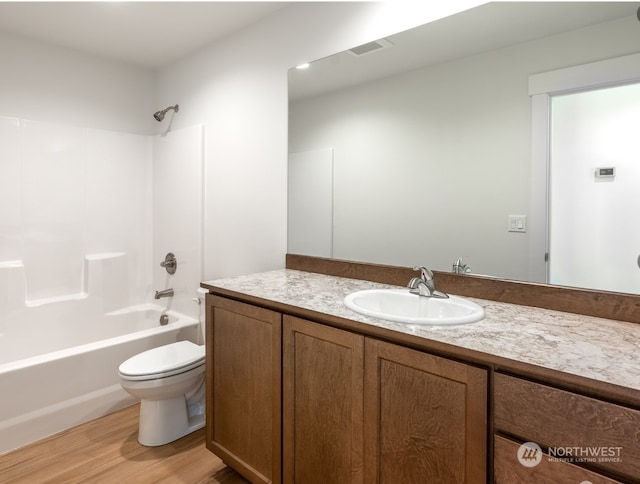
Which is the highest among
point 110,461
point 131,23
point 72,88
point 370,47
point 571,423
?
point 131,23

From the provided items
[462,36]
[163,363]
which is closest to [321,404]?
[163,363]

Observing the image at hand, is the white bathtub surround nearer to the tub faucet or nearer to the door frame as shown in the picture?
the tub faucet

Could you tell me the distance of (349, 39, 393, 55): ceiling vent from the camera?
5.70 feet

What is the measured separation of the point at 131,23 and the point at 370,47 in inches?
62.0


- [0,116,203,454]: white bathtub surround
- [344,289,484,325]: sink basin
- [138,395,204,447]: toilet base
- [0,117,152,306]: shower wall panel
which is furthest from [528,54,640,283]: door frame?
[0,117,152,306]: shower wall panel

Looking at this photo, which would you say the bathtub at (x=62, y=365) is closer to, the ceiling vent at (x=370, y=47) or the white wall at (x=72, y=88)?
the white wall at (x=72, y=88)

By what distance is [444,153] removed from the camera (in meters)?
1.62

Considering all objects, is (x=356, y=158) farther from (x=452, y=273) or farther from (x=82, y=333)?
(x=82, y=333)

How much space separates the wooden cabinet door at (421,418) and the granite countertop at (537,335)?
7 centimetres

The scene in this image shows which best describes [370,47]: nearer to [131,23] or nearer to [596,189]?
[596,189]

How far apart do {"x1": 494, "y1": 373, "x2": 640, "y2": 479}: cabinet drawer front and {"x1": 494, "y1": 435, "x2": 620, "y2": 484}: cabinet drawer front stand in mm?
20

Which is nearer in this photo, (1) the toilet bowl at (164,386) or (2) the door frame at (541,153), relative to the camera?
(2) the door frame at (541,153)

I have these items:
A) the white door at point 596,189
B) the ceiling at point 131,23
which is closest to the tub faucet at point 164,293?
the ceiling at point 131,23

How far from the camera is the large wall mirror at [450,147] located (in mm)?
1292
